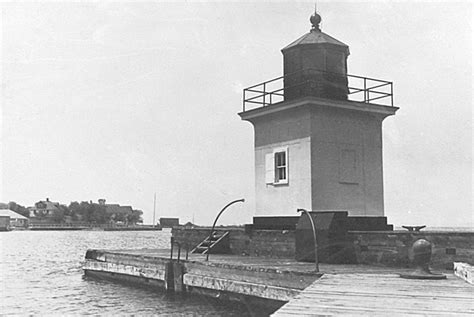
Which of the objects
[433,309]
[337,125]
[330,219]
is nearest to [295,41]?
[337,125]

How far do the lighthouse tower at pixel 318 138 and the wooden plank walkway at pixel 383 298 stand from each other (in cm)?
827

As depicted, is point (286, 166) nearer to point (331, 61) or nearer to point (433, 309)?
point (331, 61)

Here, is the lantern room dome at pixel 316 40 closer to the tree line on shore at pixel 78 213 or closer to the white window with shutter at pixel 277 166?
the white window with shutter at pixel 277 166

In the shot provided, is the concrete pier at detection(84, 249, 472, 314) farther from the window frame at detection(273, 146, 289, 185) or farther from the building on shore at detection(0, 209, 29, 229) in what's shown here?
the building on shore at detection(0, 209, 29, 229)

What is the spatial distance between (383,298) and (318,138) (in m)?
10.7

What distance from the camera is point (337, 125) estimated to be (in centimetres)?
1830

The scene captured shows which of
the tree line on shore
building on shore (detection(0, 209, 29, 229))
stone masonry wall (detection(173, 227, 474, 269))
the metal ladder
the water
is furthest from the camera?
the tree line on shore

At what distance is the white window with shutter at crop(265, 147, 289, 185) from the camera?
18672 millimetres

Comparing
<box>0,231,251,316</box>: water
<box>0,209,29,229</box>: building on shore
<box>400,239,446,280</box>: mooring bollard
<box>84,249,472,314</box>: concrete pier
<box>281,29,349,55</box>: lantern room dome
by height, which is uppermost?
<box>281,29,349,55</box>: lantern room dome

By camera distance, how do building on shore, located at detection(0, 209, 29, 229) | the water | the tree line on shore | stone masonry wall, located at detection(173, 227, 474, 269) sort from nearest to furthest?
1. stone masonry wall, located at detection(173, 227, 474, 269)
2. the water
3. building on shore, located at detection(0, 209, 29, 229)
4. the tree line on shore

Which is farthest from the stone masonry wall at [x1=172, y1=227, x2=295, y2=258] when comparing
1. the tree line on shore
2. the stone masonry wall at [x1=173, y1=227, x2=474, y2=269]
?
the tree line on shore

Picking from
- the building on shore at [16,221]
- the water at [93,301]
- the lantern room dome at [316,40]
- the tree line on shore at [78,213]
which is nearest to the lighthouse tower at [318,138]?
the lantern room dome at [316,40]

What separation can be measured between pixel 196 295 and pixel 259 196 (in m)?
4.99

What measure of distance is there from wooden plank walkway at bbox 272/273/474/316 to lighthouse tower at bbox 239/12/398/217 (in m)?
8.27
